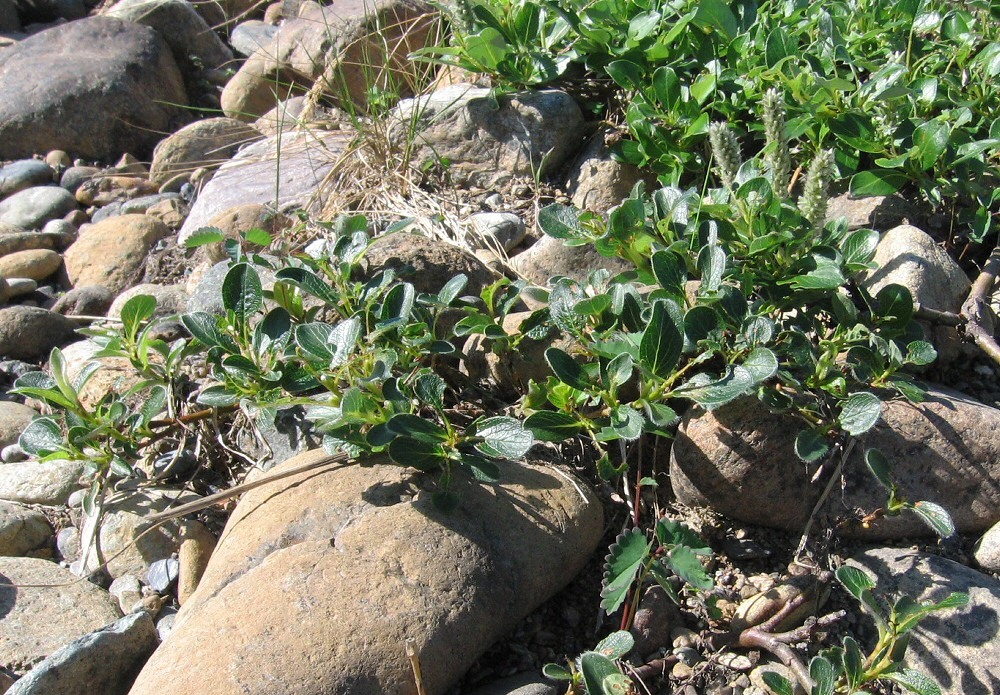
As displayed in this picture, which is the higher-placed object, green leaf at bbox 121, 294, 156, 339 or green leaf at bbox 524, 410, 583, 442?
green leaf at bbox 121, 294, 156, 339

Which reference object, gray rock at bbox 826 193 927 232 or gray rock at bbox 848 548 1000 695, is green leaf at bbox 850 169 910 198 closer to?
gray rock at bbox 826 193 927 232

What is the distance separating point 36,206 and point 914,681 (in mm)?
4361

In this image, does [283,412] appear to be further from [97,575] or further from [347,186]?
[347,186]

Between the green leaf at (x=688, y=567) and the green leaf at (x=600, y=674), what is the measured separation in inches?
9.2

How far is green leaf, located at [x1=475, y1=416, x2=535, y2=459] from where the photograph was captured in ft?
6.73

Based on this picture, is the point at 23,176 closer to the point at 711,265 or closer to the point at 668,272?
the point at 668,272

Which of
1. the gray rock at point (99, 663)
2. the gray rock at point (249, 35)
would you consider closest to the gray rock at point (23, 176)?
the gray rock at point (249, 35)

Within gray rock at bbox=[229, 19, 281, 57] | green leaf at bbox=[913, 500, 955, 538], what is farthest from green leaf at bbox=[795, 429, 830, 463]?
gray rock at bbox=[229, 19, 281, 57]

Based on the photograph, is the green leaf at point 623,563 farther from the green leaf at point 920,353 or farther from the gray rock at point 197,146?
the gray rock at point 197,146

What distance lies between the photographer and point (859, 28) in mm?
3150

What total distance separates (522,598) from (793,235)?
44.3 inches

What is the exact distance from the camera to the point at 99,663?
81.1 inches

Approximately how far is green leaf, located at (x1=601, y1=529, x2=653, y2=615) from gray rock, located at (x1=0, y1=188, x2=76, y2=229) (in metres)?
3.67

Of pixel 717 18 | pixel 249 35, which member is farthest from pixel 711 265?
pixel 249 35
